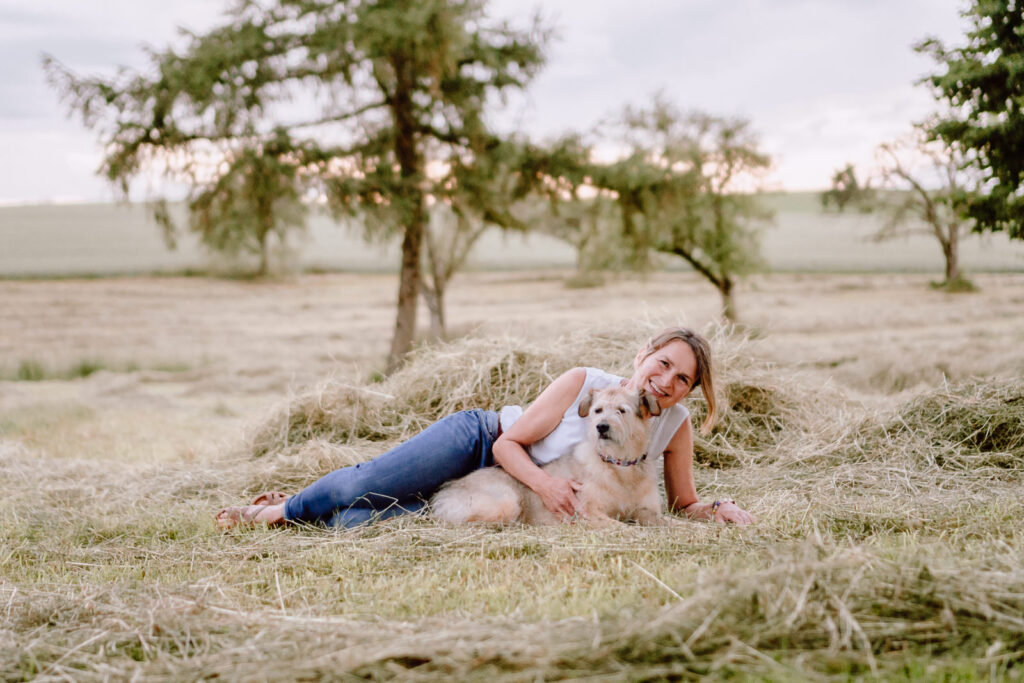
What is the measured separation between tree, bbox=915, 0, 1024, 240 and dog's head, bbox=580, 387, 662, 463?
171 inches

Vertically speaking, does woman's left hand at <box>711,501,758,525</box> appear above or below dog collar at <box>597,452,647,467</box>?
below

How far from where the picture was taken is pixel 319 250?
61.6 metres

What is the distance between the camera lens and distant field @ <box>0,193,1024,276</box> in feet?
148

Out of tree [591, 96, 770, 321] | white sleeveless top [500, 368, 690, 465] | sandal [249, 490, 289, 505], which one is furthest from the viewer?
tree [591, 96, 770, 321]

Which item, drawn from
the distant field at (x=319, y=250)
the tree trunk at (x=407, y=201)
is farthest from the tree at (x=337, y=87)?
the distant field at (x=319, y=250)

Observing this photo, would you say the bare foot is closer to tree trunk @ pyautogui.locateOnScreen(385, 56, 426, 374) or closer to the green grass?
the green grass

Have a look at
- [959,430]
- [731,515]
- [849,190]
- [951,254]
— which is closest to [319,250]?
[849,190]

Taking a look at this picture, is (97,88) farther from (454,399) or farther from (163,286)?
(163,286)

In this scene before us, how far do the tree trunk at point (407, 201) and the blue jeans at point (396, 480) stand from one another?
737 centimetres

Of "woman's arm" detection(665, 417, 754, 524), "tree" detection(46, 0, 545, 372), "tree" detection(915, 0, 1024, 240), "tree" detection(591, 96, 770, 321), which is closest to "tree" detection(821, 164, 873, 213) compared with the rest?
"tree" detection(591, 96, 770, 321)

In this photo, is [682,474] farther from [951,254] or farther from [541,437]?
[951,254]

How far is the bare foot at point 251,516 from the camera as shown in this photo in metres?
4.55

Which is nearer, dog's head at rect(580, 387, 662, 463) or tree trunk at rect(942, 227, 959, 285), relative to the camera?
dog's head at rect(580, 387, 662, 463)

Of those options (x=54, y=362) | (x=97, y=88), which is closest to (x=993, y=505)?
(x=97, y=88)
